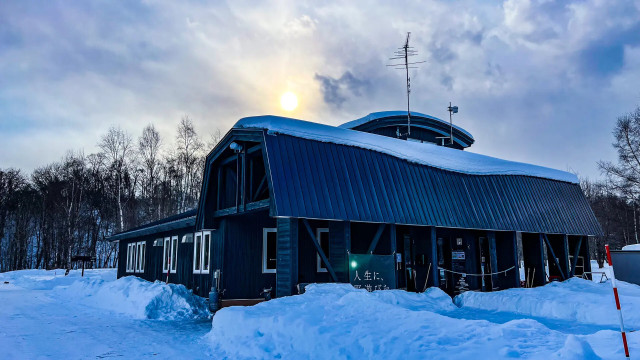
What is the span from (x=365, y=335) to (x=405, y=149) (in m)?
9.46

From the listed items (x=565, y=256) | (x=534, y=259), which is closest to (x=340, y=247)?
(x=534, y=259)

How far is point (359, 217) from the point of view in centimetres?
1213

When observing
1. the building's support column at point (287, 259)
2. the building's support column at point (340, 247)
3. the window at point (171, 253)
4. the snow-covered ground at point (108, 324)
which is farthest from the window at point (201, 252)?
the building's support column at point (340, 247)

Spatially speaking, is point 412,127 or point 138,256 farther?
point 138,256

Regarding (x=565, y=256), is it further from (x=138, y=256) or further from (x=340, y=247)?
(x=138, y=256)

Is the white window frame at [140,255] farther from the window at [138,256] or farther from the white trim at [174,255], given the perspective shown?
the white trim at [174,255]

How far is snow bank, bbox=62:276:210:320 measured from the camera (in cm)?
1323

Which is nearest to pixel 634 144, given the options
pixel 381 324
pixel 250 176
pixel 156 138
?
pixel 250 176

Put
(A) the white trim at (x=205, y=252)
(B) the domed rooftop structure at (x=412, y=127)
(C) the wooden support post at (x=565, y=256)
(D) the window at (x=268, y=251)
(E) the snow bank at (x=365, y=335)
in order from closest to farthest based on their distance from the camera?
(E) the snow bank at (x=365, y=335) < (D) the window at (x=268, y=251) < (A) the white trim at (x=205, y=252) < (C) the wooden support post at (x=565, y=256) < (B) the domed rooftop structure at (x=412, y=127)

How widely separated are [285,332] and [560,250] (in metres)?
16.2

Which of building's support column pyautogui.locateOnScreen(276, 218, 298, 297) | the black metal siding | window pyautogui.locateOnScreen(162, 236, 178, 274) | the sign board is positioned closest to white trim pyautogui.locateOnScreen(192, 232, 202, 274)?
window pyautogui.locateOnScreen(162, 236, 178, 274)

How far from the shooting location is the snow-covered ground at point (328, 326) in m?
6.16

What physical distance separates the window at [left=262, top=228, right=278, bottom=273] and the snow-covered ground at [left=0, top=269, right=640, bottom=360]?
8.53 feet

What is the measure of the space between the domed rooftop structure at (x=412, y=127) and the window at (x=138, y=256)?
42.7 feet
